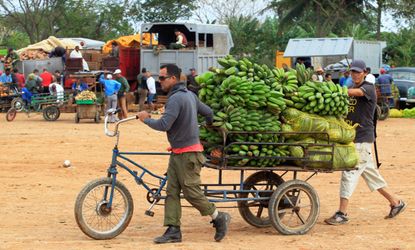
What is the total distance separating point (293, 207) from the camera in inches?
372

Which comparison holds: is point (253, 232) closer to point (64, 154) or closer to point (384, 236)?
point (384, 236)

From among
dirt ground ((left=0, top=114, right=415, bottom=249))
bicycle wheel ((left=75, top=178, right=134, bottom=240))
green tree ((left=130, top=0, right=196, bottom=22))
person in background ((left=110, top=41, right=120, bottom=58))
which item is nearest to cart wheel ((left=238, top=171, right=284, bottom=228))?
dirt ground ((left=0, top=114, right=415, bottom=249))

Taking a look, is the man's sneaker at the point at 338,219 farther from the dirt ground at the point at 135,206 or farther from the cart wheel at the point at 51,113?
the cart wheel at the point at 51,113

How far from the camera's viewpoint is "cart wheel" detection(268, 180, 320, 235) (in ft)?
30.2

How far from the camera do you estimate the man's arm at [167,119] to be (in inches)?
334

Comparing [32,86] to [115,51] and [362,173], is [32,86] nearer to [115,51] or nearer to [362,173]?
[115,51]

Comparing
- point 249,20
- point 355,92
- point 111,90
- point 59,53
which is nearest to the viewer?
point 355,92

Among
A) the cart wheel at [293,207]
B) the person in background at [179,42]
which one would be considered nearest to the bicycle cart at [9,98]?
the person in background at [179,42]

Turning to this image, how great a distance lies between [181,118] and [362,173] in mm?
2682

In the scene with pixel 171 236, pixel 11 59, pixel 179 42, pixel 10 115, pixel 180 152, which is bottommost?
pixel 10 115

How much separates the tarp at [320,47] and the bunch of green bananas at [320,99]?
23.4m

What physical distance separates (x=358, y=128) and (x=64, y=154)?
26.9ft

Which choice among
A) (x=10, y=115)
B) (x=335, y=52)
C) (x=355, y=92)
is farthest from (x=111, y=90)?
(x=355, y=92)

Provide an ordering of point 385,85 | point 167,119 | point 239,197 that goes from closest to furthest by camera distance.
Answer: point 167,119 < point 239,197 < point 385,85
